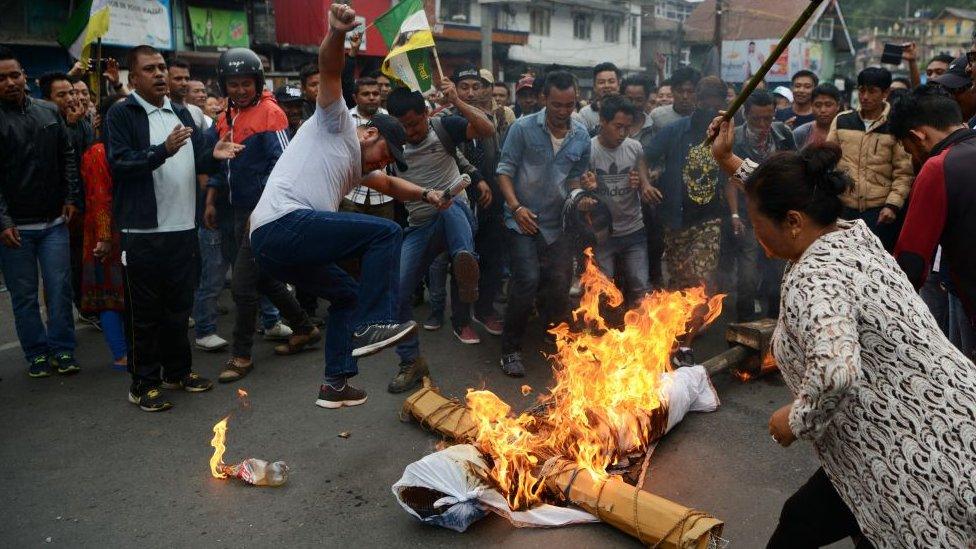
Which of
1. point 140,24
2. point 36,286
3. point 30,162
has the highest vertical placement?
point 140,24

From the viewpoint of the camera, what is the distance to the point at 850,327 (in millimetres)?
2176

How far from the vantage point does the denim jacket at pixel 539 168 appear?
6293mm

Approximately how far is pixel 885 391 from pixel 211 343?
5.83 meters

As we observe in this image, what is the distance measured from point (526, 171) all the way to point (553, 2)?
36016mm

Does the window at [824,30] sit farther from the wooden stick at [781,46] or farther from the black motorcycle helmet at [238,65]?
the wooden stick at [781,46]

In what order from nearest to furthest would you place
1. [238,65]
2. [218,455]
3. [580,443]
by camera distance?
[580,443] → [218,455] → [238,65]

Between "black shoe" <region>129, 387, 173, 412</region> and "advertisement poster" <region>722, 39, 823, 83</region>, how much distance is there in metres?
31.3

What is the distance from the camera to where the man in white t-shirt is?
4.09m

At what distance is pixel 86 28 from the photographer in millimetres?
7062

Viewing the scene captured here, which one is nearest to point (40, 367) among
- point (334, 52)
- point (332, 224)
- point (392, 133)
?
point (332, 224)

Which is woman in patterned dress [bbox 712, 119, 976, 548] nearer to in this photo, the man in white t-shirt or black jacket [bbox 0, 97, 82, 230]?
the man in white t-shirt

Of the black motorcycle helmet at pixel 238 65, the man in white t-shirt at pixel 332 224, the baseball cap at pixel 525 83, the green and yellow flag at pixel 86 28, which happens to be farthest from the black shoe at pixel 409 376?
the baseball cap at pixel 525 83

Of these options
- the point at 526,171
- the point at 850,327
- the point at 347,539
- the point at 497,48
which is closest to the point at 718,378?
the point at 526,171

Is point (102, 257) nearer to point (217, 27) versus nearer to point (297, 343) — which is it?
point (297, 343)
